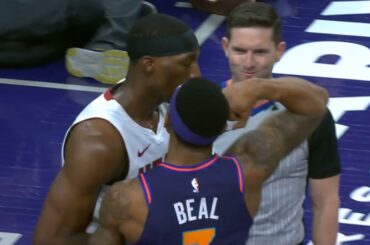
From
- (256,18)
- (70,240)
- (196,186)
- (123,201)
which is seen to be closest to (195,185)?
(196,186)

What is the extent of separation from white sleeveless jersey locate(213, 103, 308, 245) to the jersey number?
0.42m

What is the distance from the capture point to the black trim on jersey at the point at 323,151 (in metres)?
4.18

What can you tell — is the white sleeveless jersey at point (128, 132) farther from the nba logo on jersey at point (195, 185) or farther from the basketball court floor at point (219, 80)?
the basketball court floor at point (219, 80)

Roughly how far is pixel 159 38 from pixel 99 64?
3.40 m

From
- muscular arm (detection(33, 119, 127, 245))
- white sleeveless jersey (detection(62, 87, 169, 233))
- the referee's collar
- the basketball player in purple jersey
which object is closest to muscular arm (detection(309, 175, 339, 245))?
the referee's collar

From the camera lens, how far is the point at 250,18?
4.40m

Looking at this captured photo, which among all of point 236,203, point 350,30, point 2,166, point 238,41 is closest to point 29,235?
point 2,166

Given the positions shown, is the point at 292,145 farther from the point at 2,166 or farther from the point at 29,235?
the point at 2,166

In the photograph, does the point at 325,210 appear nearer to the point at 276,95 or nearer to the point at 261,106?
the point at 261,106

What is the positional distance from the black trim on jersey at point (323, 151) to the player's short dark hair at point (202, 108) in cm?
74

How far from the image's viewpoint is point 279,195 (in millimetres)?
4062

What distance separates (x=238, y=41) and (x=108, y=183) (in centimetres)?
84

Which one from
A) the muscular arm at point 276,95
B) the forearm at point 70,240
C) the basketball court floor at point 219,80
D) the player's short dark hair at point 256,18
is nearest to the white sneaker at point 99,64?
the basketball court floor at point 219,80

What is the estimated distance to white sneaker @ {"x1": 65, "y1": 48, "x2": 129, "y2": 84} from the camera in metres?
7.62
